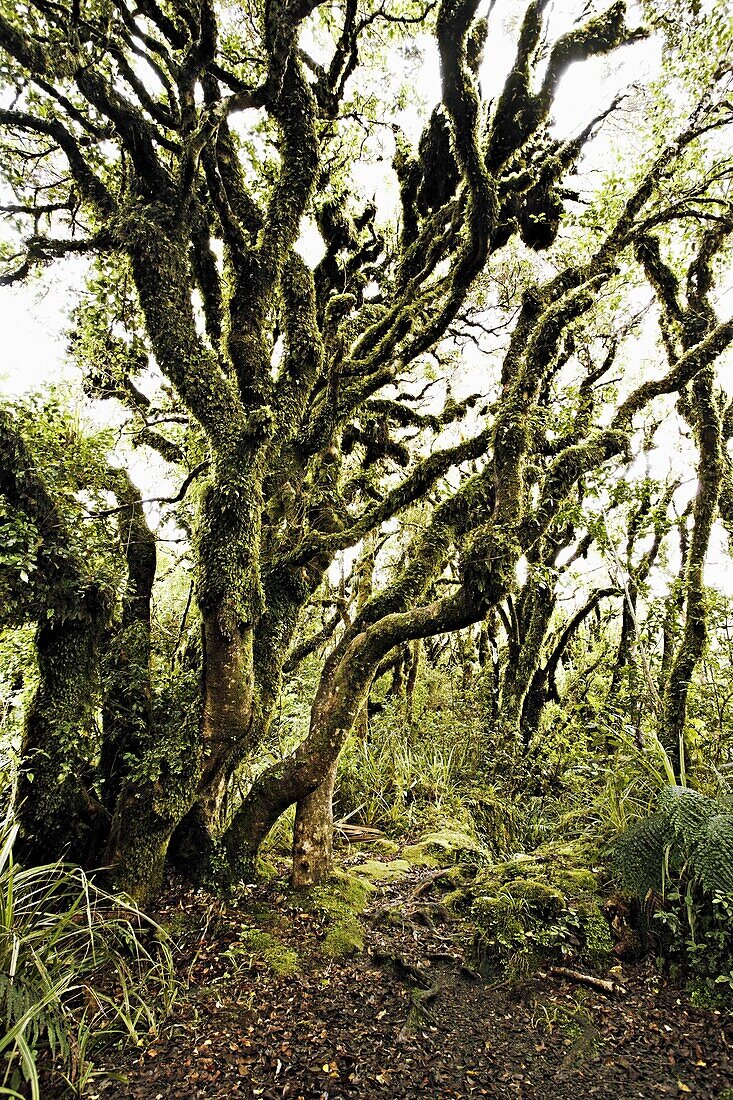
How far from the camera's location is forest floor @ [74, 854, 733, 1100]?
8.57ft

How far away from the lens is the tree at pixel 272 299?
12.7 ft

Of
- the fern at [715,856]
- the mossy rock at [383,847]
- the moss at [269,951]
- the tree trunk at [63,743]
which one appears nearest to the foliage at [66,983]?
the tree trunk at [63,743]

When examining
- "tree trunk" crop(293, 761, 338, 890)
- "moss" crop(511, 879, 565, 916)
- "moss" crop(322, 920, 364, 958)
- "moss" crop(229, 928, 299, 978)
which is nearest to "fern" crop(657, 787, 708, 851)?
"moss" crop(511, 879, 565, 916)

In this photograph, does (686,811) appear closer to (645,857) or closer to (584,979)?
(645,857)

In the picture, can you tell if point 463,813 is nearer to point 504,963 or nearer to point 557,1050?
point 504,963

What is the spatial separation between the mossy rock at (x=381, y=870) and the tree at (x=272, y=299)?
0.81 metres

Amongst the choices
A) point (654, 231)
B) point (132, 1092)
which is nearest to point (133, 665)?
point (132, 1092)

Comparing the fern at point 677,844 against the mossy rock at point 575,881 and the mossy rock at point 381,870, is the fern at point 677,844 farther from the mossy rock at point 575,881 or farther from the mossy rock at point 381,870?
the mossy rock at point 381,870

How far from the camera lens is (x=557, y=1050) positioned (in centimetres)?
291

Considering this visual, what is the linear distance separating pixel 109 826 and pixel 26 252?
5130 millimetres

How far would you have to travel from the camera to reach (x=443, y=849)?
5.73m

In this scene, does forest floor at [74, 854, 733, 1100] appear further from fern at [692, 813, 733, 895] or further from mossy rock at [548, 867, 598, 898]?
fern at [692, 813, 733, 895]

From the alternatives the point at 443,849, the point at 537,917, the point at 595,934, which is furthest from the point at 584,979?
the point at 443,849

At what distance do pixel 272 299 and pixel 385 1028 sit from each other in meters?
5.25
